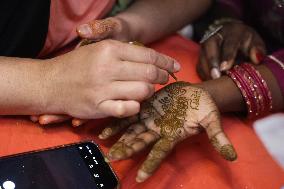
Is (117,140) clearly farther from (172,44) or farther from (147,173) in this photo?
(172,44)

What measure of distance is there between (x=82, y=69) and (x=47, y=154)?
14cm

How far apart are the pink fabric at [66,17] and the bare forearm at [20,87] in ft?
0.44

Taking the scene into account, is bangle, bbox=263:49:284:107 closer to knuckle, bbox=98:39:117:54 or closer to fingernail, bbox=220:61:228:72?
fingernail, bbox=220:61:228:72

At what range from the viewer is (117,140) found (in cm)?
67

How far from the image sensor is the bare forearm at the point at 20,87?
0.64 m

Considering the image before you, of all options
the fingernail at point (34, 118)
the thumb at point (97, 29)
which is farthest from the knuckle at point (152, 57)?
the fingernail at point (34, 118)

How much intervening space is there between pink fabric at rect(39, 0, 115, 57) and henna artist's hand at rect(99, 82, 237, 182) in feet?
0.77

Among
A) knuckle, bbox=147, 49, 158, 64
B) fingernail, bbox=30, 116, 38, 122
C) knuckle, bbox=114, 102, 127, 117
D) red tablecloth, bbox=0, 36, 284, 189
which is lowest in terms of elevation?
red tablecloth, bbox=0, 36, 284, 189

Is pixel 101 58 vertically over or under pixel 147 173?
over

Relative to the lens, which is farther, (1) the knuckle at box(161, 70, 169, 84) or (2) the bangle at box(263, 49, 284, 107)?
(2) the bangle at box(263, 49, 284, 107)

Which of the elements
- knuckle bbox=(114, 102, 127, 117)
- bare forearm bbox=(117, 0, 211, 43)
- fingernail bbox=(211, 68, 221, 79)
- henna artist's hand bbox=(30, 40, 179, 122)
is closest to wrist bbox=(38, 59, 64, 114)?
henna artist's hand bbox=(30, 40, 179, 122)

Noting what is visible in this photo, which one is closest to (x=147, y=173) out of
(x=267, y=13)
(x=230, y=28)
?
(x=230, y=28)

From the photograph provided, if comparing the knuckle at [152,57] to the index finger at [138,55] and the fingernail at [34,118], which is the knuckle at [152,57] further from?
the fingernail at [34,118]

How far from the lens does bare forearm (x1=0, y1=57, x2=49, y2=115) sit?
0.64m
